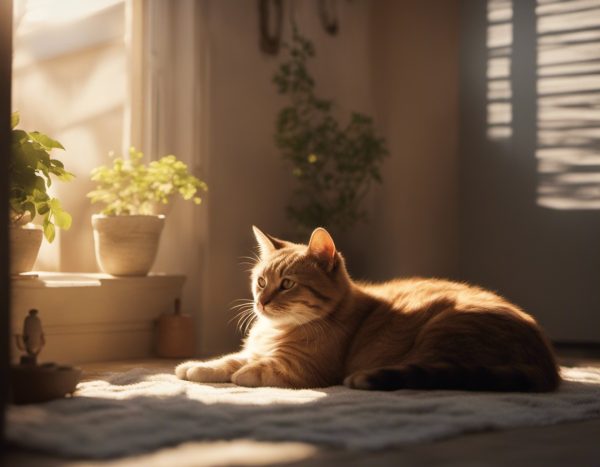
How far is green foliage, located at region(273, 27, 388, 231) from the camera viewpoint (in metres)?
4.25

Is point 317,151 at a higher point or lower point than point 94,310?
higher

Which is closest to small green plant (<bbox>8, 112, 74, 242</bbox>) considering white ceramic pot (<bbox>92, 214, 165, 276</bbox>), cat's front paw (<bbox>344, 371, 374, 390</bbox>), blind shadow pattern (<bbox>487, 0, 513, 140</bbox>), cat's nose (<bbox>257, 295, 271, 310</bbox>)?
white ceramic pot (<bbox>92, 214, 165, 276</bbox>)

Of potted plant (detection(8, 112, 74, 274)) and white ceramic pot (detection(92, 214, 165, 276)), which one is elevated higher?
potted plant (detection(8, 112, 74, 274))

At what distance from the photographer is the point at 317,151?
4.29 metres

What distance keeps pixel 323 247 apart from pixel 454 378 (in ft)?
2.14

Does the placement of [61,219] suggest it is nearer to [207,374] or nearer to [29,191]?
[29,191]

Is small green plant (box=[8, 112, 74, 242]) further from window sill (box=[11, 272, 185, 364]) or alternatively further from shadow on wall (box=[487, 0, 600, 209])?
shadow on wall (box=[487, 0, 600, 209])

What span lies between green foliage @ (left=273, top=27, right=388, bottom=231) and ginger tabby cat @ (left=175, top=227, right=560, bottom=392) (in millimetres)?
1232

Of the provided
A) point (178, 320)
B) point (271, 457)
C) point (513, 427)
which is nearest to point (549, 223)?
point (178, 320)

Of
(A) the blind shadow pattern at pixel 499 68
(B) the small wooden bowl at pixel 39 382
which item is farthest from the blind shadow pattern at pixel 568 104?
(B) the small wooden bowl at pixel 39 382

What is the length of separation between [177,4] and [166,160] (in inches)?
32.4

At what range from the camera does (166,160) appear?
3742 mm

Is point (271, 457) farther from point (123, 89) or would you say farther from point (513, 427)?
point (123, 89)

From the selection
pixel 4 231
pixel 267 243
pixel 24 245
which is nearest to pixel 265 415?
pixel 4 231
